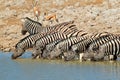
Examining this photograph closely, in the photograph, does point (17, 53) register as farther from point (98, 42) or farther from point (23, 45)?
point (98, 42)

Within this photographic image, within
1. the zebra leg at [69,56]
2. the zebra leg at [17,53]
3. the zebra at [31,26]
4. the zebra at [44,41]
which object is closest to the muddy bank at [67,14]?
the zebra at [31,26]

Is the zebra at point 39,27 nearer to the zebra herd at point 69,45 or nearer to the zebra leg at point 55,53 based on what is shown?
the zebra herd at point 69,45

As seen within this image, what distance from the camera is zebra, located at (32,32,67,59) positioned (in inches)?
896

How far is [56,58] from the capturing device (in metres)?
22.0

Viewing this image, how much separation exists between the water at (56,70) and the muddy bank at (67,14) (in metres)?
6.03

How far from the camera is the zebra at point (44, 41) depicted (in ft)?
74.6

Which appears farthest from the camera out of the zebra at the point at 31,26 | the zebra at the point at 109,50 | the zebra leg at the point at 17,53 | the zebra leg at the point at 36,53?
the zebra at the point at 31,26

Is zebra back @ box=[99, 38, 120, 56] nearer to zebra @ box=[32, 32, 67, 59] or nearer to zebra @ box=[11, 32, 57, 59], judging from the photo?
zebra @ box=[32, 32, 67, 59]

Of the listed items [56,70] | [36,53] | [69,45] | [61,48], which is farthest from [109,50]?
[56,70]

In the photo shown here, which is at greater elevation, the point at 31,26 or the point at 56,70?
the point at 31,26

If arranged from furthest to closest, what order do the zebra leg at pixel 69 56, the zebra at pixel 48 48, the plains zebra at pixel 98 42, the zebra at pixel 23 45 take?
1. the zebra at pixel 23 45
2. the zebra at pixel 48 48
3. the zebra leg at pixel 69 56
4. the plains zebra at pixel 98 42

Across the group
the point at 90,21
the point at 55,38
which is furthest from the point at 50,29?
the point at 90,21

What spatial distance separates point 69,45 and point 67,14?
403 inches

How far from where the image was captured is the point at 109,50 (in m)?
20.7
